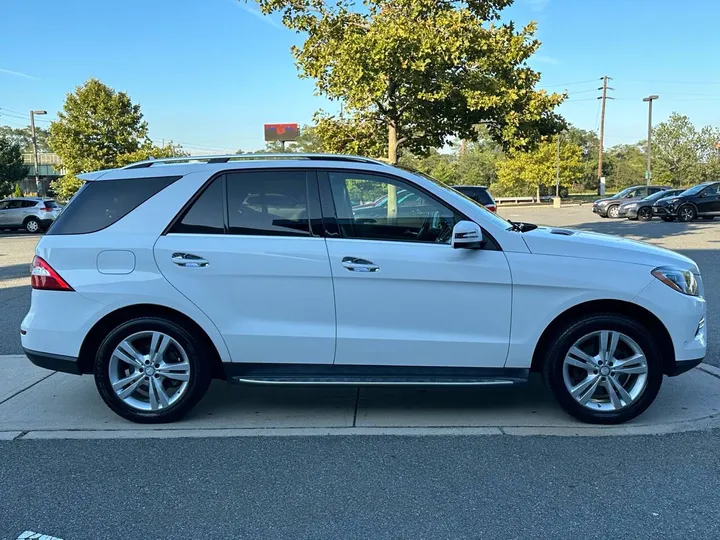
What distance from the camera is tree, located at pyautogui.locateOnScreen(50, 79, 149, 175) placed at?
30.5 m

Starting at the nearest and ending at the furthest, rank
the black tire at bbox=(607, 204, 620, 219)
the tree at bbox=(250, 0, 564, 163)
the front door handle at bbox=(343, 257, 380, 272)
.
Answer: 1. the front door handle at bbox=(343, 257, 380, 272)
2. the tree at bbox=(250, 0, 564, 163)
3. the black tire at bbox=(607, 204, 620, 219)

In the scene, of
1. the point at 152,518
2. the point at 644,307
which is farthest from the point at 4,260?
the point at 644,307

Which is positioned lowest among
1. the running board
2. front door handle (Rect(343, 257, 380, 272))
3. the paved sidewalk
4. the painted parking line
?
the painted parking line

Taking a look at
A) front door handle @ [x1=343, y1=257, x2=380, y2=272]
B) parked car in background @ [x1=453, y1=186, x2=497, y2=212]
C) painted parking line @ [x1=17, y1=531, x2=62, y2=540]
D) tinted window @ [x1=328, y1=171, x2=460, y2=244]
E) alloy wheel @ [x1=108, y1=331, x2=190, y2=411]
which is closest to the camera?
painted parking line @ [x1=17, y1=531, x2=62, y2=540]

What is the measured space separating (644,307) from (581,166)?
160 ft

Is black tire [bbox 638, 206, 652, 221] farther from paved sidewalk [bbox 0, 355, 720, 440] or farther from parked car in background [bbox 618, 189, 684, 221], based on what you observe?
paved sidewalk [bbox 0, 355, 720, 440]

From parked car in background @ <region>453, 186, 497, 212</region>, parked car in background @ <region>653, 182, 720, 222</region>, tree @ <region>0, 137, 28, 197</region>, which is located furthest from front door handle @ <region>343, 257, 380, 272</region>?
tree @ <region>0, 137, 28, 197</region>

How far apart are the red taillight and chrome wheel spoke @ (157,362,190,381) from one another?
847 mm

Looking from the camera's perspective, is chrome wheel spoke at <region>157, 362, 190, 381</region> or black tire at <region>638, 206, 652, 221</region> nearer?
chrome wheel spoke at <region>157, 362, 190, 381</region>

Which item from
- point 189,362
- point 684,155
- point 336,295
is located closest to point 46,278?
point 189,362

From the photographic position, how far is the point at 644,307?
157 inches

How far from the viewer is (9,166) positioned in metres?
36.8

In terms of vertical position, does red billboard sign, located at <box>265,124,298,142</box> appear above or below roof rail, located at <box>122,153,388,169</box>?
above

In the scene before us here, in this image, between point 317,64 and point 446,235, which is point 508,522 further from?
point 317,64
